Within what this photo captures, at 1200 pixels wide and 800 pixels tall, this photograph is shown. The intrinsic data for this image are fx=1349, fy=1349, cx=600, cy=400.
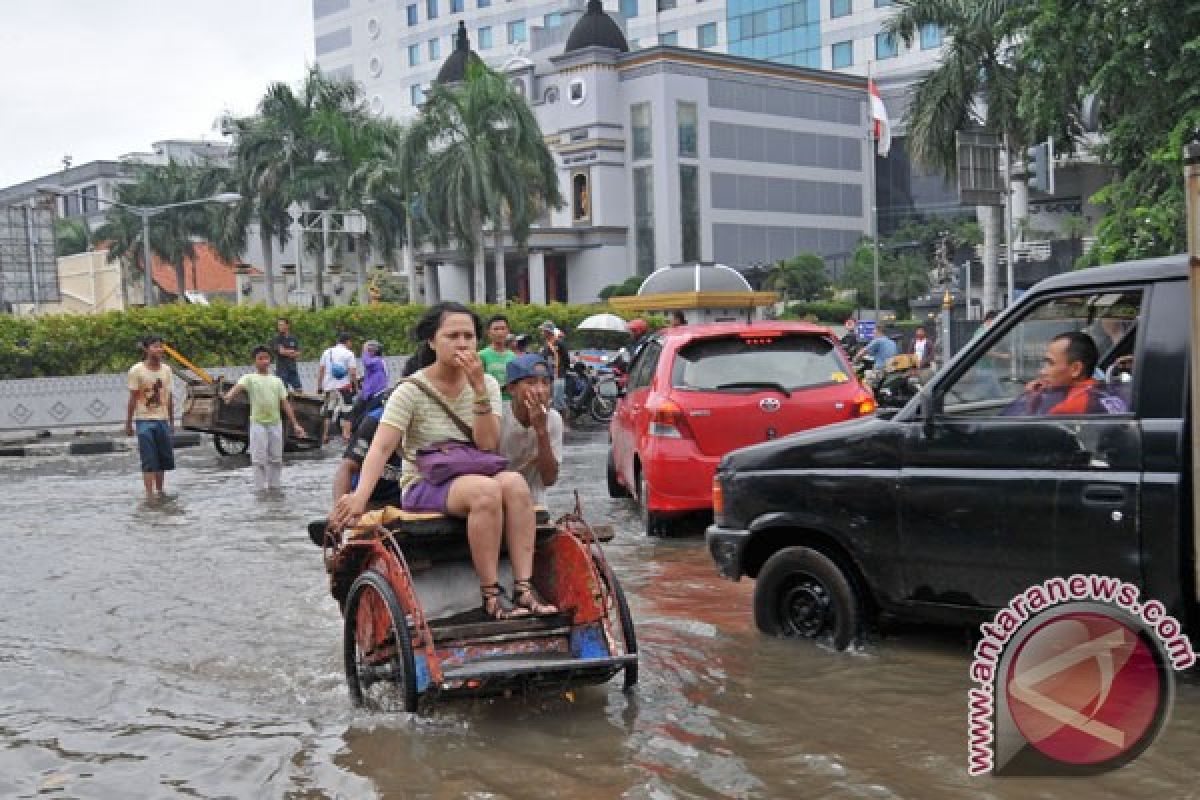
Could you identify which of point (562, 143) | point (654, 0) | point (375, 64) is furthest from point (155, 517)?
point (375, 64)

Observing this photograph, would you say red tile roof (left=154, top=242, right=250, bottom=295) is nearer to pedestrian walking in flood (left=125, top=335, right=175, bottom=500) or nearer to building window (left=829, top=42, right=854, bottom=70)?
building window (left=829, top=42, right=854, bottom=70)

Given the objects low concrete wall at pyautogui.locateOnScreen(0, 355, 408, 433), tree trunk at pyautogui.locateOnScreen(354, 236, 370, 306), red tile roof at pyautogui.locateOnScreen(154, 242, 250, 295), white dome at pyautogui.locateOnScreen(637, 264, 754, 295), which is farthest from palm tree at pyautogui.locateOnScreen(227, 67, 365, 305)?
low concrete wall at pyautogui.locateOnScreen(0, 355, 408, 433)

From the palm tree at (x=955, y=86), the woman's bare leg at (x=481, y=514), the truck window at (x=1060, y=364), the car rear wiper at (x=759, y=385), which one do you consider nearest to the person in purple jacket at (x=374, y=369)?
the car rear wiper at (x=759, y=385)

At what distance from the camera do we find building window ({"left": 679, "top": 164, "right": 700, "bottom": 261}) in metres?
67.6

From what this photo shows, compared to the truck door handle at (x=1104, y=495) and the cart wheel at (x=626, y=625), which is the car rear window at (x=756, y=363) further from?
the truck door handle at (x=1104, y=495)

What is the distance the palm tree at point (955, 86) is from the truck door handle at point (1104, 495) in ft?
99.9

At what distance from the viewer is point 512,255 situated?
70.2 metres

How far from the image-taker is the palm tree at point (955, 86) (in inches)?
1366

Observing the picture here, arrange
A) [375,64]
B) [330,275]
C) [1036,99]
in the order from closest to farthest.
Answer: [1036,99] → [330,275] → [375,64]

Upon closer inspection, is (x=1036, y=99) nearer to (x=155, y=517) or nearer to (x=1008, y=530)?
(x=155, y=517)

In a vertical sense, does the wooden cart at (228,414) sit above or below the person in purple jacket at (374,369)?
below

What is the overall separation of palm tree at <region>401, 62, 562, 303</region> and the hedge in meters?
14.9

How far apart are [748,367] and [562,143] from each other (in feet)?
194

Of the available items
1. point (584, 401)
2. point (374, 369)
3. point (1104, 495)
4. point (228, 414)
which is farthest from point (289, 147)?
point (1104, 495)
